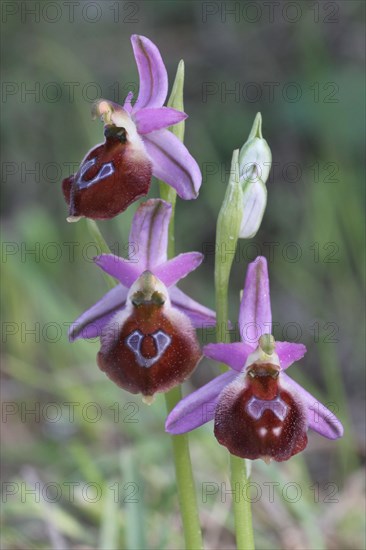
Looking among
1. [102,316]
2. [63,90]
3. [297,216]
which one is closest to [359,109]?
[297,216]

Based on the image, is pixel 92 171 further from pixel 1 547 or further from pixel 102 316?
pixel 1 547

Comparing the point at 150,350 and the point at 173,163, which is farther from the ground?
the point at 173,163

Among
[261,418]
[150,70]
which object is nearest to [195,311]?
[261,418]

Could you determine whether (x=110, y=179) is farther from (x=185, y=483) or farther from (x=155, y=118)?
(x=185, y=483)

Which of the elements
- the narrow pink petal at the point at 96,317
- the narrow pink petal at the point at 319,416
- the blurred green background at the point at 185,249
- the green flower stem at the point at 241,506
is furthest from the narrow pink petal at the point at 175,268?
the blurred green background at the point at 185,249

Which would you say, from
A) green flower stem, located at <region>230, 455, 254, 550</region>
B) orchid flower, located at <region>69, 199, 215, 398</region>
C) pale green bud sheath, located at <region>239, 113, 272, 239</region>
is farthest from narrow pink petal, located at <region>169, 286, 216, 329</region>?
green flower stem, located at <region>230, 455, 254, 550</region>

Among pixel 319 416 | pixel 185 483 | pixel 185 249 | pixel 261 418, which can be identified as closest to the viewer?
pixel 261 418
